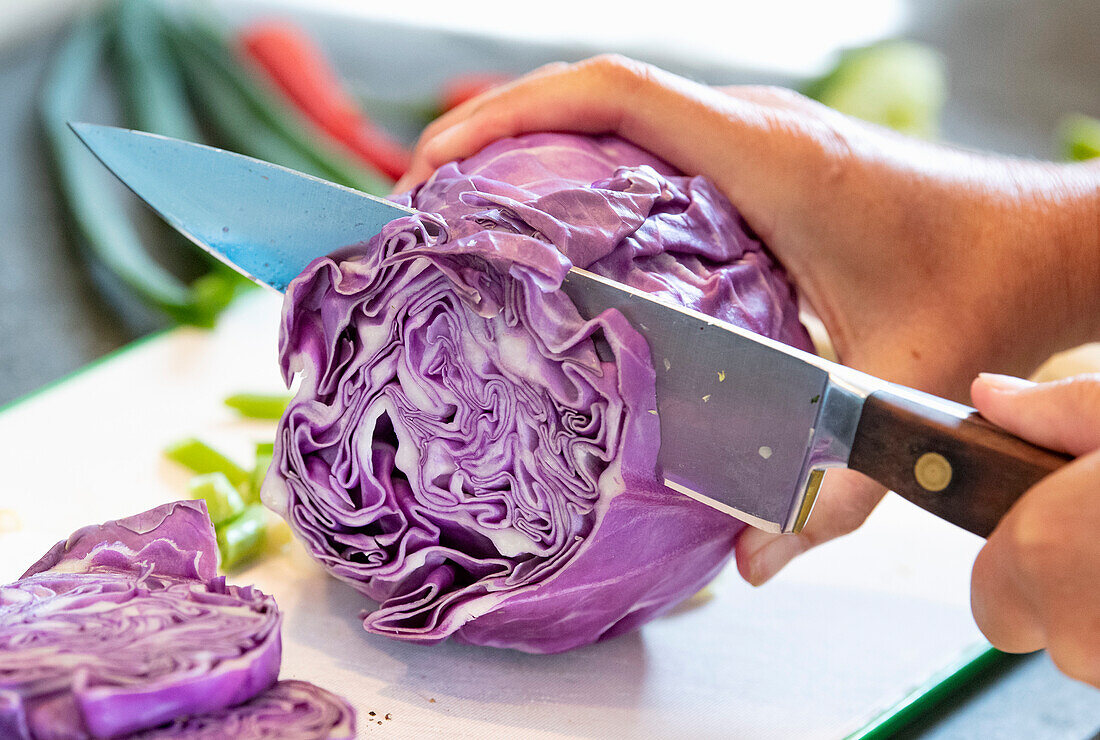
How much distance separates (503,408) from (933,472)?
58 centimetres

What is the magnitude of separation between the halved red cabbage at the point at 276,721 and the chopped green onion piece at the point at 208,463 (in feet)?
2.57

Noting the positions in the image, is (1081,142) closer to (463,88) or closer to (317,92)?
(463,88)

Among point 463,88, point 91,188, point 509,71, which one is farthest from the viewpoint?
point 509,71

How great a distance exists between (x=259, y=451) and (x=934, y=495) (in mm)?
1264

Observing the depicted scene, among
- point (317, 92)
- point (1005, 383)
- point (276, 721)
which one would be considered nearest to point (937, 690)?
point (1005, 383)

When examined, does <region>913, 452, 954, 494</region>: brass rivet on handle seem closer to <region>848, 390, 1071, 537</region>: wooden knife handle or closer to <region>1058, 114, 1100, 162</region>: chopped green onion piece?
<region>848, 390, 1071, 537</region>: wooden knife handle

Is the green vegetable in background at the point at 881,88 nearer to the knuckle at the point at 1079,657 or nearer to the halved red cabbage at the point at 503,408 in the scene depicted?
the halved red cabbage at the point at 503,408

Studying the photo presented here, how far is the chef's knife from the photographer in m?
1.30

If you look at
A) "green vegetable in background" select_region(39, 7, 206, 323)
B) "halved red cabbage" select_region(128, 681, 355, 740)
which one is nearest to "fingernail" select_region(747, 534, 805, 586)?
"halved red cabbage" select_region(128, 681, 355, 740)

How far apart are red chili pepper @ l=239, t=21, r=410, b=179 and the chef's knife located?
164 centimetres

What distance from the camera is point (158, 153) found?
173 centimetres

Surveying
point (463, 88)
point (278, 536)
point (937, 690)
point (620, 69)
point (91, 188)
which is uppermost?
point (620, 69)

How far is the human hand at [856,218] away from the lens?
5.80 feet

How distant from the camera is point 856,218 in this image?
178 centimetres
